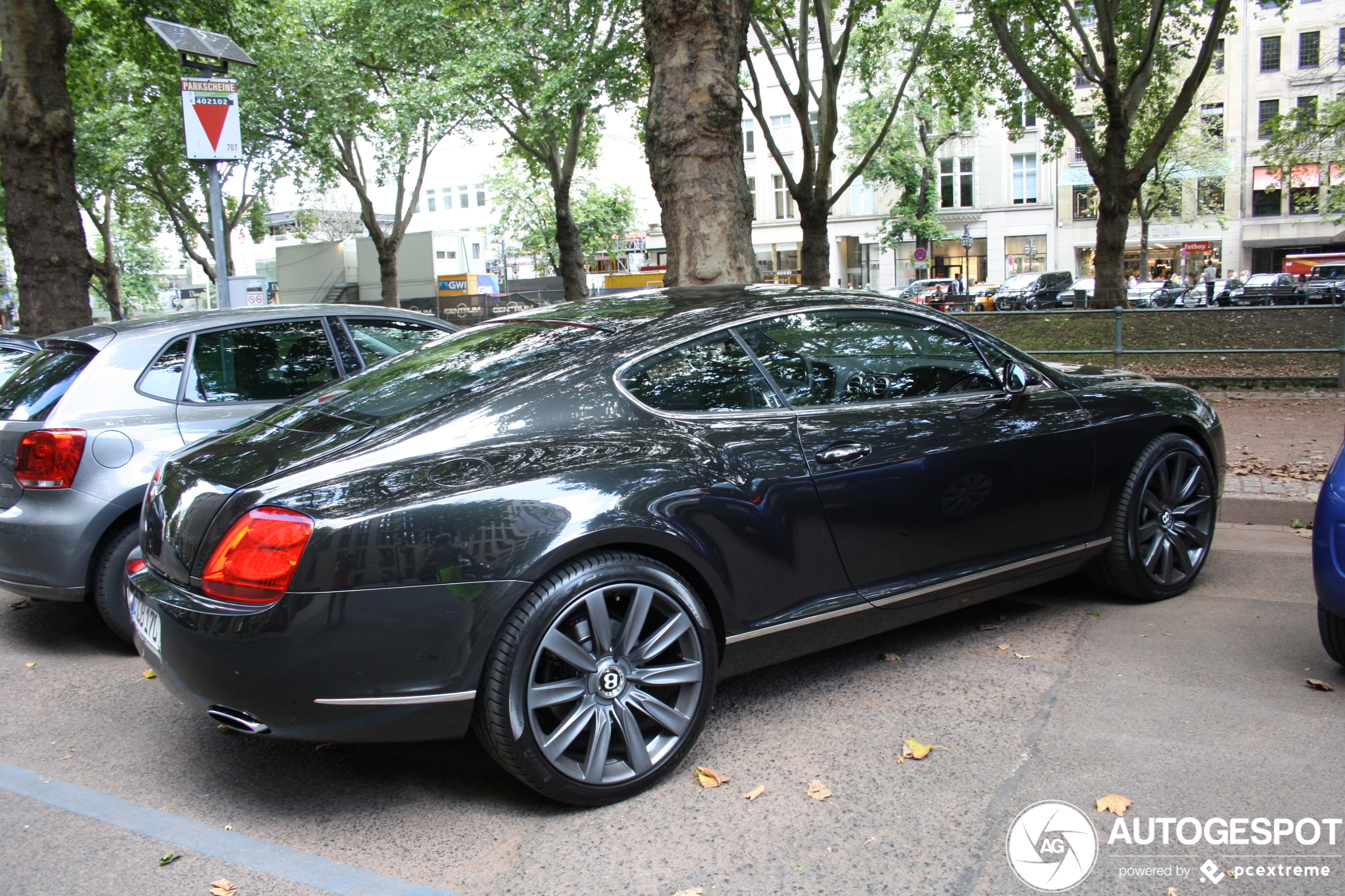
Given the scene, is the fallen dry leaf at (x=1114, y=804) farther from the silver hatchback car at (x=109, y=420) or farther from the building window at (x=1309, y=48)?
the building window at (x=1309, y=48)

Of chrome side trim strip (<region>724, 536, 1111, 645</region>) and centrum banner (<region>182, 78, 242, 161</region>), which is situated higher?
centrum banner (<region>182, 78, 242, 161</region>)

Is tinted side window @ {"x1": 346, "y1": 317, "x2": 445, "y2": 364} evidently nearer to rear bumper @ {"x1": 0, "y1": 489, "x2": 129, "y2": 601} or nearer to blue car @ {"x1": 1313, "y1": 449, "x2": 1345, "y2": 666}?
rear bumper @ {"x1": 0, "y1": 489, "x2": 129, "y2": 601}

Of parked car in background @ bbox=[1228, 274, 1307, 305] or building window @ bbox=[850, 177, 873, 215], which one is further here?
building window @ bbox=[850, 177, 873, 215]

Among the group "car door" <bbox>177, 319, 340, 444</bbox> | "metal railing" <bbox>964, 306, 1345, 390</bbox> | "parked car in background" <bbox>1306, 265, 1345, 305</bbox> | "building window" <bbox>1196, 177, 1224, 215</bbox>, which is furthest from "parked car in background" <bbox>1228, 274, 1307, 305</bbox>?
"car door" <bbox>177, 319, 340, 444</bbox>

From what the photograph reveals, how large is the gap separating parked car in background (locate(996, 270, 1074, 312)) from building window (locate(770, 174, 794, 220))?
18509 mm

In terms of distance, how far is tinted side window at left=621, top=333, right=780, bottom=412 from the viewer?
3.22 m

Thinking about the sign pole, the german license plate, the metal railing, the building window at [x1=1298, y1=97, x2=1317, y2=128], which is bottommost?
the german license plate

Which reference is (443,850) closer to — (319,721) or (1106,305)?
(319,721)

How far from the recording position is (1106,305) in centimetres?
1623

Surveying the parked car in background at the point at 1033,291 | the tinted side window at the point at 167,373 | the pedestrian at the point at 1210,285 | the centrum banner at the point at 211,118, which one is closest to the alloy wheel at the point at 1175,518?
the tinted side window at the point at 167,373

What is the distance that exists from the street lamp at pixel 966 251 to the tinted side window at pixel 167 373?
→ 49.4 metres

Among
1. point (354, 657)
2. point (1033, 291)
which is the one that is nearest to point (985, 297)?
point (1033, 291)

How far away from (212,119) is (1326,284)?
37465 millimetres

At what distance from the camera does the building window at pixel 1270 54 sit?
4856 centimetres
